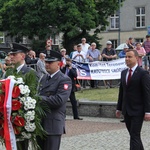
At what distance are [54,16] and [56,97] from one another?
132 ft

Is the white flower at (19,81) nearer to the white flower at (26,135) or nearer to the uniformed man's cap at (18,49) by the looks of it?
the white flower at (26,135)

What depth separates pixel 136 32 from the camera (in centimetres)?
5766

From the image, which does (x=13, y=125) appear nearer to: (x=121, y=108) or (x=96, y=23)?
(x=121, y=108)

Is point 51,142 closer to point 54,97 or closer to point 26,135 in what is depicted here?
point 26,135

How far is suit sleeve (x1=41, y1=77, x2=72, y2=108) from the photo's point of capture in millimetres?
5958

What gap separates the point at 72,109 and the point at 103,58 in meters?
5.53

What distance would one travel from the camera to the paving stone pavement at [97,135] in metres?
9.47

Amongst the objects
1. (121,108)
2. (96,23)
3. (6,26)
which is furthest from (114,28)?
(121,108)

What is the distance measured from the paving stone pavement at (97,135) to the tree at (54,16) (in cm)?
3196

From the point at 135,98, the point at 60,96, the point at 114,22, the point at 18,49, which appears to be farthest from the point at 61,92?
the point at 114,22

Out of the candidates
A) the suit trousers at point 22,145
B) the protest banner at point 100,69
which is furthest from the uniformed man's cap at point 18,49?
the protest banner at point 100,69

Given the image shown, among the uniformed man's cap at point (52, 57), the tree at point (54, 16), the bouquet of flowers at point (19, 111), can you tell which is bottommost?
the bouquet of flowers at point (19, 111)

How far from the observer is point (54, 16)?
45719mm

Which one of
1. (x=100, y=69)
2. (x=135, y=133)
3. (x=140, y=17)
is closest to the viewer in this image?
(x=135, y=133)
